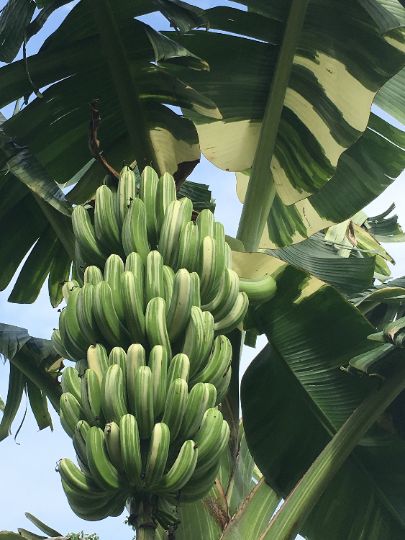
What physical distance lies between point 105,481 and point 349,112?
1.47 meters

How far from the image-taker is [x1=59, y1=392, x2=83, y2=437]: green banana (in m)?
1.64

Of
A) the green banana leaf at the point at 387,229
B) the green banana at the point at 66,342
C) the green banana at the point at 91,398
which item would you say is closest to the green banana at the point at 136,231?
the green banana at the point at 66,342

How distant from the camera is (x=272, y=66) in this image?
256 cm

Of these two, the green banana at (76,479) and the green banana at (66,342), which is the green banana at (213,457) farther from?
the green banana at (66,342)

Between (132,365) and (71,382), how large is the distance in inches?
7.7

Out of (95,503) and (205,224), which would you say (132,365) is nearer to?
(95,503)

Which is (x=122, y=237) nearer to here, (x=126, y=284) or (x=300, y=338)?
(x=126, y=284)

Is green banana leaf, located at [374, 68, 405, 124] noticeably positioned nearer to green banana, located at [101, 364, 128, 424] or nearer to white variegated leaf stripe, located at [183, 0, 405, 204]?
white variegated leaf stripe, located at [183, 0, 405, 204]

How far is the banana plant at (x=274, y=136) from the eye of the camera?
2344 mm

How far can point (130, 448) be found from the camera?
149 cm

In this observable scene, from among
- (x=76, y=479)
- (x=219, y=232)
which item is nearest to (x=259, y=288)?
(x=219, y=232)

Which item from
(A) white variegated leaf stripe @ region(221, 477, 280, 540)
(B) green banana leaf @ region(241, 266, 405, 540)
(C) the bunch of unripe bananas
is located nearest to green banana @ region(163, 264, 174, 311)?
(C) the bunch of unripe bananas

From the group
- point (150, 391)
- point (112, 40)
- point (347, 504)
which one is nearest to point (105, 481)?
point (150, 391)

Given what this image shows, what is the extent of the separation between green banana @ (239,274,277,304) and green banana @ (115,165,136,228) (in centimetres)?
43
